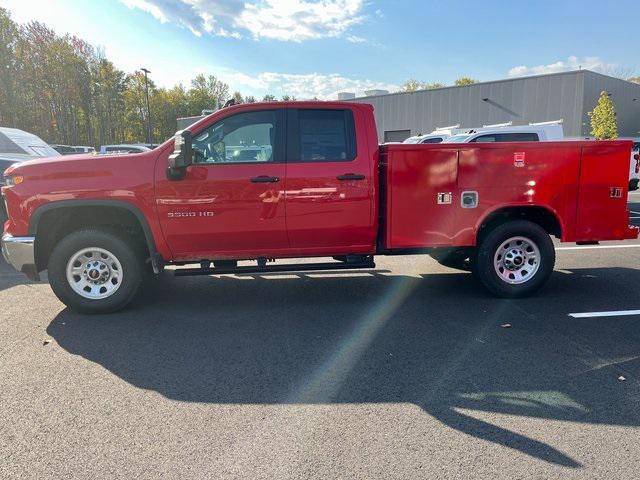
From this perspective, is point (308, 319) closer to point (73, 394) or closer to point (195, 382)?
point (195, 382)

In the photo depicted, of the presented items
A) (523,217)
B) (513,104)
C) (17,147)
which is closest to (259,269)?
(523,217)

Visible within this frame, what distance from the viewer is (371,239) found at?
5258 mm

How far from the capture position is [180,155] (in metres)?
4.63

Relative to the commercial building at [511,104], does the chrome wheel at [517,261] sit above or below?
below

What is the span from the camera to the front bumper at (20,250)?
4.83 m

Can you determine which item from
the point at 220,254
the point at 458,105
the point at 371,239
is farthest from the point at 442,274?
the point at 458,105

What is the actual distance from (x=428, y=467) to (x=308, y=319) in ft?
8.21

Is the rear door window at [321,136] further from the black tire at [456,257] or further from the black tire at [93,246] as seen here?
the black tire at [93,246]

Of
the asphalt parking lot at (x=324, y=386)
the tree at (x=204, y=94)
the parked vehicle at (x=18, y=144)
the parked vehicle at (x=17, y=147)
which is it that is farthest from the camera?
the tree at (x=204, y=94)

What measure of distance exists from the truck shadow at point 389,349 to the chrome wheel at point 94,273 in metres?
0.29

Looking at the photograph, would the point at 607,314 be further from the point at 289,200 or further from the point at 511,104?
the point at 511,104

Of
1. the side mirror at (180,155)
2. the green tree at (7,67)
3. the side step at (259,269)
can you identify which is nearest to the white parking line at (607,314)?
the side step at (259,269)

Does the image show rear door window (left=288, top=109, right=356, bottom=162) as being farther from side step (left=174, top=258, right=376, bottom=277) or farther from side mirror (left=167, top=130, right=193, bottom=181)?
side step (left=174, top=258, right=376, bottom=277)

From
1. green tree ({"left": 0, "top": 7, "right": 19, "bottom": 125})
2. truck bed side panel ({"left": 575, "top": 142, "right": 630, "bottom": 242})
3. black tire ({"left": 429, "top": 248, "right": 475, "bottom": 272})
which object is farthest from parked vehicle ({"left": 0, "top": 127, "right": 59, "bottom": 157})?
green tree ({"left": 0, "top": 7, "right": 19, "bottom": 125})
